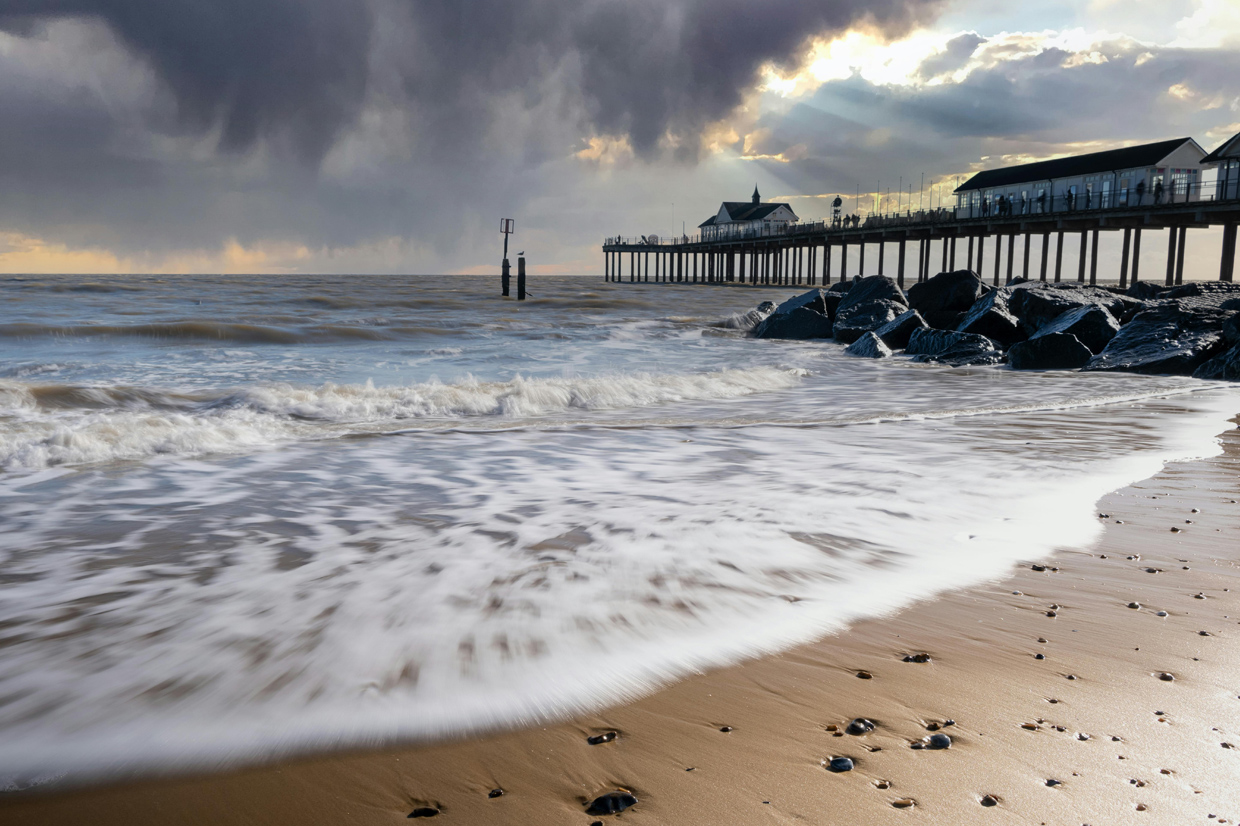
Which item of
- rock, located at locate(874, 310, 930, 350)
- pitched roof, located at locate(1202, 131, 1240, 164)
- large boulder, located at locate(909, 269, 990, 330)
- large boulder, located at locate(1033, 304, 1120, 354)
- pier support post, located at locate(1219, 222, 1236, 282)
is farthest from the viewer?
pitched roof, located at locate(1202, 131, 1240, 164)

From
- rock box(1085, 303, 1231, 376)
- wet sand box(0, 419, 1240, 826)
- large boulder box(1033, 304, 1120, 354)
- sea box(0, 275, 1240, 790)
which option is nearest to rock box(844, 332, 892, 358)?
large boulder box(1033, 304, 1120, 354)

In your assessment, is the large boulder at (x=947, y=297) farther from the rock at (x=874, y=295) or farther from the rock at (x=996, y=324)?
the rock at (x=996, y=324)

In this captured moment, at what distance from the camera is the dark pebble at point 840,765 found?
164 cm

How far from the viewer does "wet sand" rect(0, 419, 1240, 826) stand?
153 cm

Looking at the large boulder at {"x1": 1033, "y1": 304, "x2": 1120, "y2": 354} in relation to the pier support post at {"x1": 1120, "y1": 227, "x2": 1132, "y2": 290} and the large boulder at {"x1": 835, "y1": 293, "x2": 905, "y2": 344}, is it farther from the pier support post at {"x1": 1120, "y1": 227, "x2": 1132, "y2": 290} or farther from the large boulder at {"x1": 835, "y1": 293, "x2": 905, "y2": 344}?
the pier support post at {"x1": 1120, "y1": 227, "x2": 1132, "y2": 290}

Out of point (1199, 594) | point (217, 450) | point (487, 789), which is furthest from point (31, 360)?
point (1199, 594)

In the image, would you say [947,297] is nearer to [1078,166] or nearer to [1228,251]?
[1228,251]

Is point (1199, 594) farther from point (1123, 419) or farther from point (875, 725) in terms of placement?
point (1123, 419)

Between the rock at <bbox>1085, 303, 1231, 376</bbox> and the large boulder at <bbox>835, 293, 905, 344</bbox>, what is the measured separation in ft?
15.6

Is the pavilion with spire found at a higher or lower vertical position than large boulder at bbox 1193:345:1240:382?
higher

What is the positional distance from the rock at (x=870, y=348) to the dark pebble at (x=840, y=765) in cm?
1217

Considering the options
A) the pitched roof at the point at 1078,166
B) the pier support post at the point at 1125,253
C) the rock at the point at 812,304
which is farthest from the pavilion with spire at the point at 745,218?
the rock at the point at 812,304

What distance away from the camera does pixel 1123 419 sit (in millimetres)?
6664

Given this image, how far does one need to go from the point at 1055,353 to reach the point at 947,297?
572 centimetres
